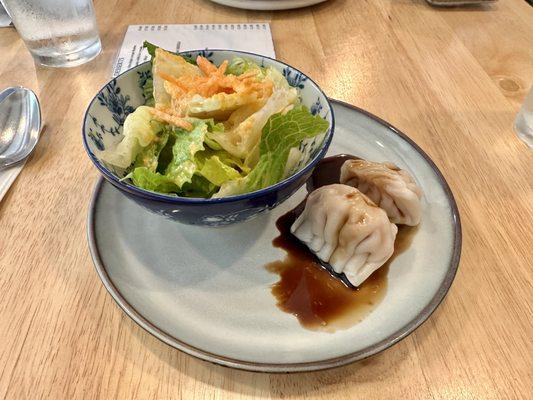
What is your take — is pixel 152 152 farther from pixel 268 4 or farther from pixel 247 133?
pixel 268 4

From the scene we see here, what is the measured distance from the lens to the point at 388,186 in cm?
98

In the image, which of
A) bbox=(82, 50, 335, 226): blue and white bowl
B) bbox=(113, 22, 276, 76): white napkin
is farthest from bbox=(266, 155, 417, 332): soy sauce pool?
bbox=(113, 22, 276, 76): white napkin

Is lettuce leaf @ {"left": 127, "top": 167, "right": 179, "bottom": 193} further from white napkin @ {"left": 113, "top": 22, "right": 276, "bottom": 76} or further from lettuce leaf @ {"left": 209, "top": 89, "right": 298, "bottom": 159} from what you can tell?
white napkin @ {"left": 113, "top": 22, "right": 276, "bottom": 76}

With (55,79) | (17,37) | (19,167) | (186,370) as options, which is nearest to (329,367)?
(186,370)

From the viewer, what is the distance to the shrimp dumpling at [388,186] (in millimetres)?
950

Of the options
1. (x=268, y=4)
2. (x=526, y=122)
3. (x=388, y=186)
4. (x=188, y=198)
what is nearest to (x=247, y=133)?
(x=188, y=198)

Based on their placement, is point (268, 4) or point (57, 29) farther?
point (268, 4)

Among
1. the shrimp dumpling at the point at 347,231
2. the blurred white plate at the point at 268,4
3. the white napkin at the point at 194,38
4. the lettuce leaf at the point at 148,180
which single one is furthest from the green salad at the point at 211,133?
the blurred white plate at the point at 268,4

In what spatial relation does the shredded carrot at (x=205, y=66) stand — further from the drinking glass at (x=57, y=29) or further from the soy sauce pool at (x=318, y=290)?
the drinking glass at (x=57, y=29)

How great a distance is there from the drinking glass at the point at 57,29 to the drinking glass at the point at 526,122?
1450 mm

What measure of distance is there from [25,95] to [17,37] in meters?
0.56

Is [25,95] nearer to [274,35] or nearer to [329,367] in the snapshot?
[274,35]

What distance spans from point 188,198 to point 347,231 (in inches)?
13.7

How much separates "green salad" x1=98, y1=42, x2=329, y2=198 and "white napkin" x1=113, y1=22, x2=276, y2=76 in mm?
676
